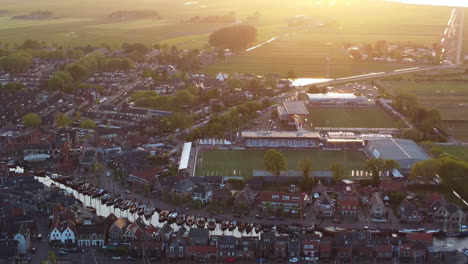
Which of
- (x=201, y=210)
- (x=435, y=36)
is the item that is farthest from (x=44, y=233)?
(x=435, y=36)

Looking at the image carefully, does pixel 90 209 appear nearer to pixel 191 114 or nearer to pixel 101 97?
pixel 191 114

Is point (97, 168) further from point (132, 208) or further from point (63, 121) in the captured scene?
point (63, 121)

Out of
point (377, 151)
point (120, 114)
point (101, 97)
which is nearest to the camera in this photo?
point (377, 151)

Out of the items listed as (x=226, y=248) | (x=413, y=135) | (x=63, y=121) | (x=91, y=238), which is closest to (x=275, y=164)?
(x=226, y=248)

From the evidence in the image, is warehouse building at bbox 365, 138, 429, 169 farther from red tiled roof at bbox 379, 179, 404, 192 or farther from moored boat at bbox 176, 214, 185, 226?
moored boat at bbox 176, 214, 185, 226

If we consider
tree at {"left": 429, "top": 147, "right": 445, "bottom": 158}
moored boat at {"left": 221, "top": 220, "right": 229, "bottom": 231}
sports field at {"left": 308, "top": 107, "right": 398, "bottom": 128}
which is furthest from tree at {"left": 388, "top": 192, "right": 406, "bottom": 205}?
sports field at {"left": 308, "top": 107, "right": 398, "bottom": 128}
